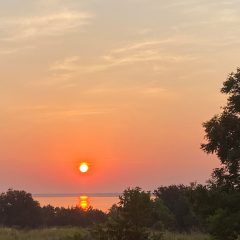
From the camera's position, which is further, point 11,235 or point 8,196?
point 8,196

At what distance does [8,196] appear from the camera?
55.5 metres

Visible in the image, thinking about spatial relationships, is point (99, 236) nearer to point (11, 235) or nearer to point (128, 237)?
point (128, 237)

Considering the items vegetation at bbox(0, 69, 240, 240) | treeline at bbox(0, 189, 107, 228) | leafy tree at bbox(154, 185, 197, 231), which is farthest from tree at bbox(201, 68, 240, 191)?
treeline at bbox(0, 189, 107, 228)

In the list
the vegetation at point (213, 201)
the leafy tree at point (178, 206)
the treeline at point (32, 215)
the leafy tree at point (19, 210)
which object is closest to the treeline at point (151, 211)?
the vegetation at point (213, 201)

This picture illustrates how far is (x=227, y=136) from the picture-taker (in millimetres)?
23625

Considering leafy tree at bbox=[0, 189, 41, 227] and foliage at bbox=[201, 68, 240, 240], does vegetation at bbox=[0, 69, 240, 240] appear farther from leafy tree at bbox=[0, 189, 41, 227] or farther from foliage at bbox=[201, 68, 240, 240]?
leafy tree at bbox=[0, 189, 41, 227]

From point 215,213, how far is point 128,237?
552 centimetres

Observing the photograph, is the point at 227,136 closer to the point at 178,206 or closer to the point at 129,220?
the point at 129,220

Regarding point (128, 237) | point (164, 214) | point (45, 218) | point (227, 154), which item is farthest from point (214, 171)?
point (45, 218)

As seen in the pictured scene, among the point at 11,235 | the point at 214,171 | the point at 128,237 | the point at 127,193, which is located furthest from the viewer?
the point at 11,235

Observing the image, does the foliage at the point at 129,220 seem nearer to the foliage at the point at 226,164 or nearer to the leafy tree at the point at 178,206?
the foliage at the point at 226,164

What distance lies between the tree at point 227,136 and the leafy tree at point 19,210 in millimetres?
31992

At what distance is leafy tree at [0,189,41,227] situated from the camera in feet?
174

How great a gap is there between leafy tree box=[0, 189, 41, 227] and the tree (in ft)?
105
